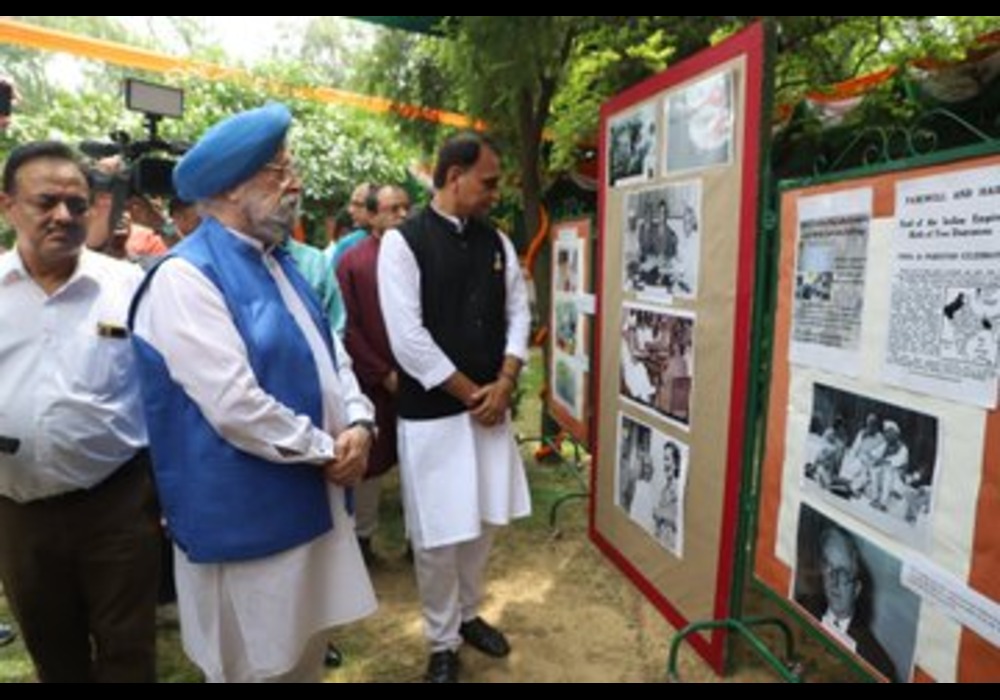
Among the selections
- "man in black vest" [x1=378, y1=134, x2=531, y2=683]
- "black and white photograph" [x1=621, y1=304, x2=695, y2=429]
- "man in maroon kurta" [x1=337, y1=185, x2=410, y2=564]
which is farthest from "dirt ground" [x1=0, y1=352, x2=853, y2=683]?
"black and white photograph" [x1=621, y1=304, x2=695, y2=429]

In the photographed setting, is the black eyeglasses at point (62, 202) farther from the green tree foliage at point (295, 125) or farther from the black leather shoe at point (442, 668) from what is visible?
the green tree foliage at point (295, 125)

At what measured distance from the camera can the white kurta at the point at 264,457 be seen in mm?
1672

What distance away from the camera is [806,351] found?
2387 mm

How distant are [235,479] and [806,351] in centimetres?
173

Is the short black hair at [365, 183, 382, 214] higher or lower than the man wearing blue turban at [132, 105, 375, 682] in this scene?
higher

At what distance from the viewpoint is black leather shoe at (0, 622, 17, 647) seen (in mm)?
3072

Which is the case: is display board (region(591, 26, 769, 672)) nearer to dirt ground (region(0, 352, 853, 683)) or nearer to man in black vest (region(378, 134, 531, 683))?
dirt ground (region(0, 352, 853, 683))

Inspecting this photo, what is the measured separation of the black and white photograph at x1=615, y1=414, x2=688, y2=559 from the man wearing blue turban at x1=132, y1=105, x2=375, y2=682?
1.46 meters

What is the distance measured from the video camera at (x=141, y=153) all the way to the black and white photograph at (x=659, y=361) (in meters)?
1.94

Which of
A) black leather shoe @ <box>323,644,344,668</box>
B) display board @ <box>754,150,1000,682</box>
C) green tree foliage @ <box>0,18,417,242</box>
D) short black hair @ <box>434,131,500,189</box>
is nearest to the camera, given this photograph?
display board @ <box>754,150,1000,682</box>

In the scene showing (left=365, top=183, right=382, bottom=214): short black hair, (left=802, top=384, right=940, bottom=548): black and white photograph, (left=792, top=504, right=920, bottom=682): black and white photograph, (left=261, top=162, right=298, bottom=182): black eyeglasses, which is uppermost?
→ (left=365, top=183, right=382, bottom=214): short black hair

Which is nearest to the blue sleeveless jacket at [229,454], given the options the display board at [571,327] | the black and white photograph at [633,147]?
the black and white photograph at [633,147]
